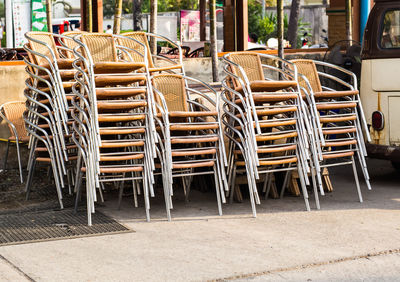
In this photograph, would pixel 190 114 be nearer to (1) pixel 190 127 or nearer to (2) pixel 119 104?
(1) pixel 190 127

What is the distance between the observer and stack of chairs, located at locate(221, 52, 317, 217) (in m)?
6.59

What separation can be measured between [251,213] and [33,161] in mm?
2235

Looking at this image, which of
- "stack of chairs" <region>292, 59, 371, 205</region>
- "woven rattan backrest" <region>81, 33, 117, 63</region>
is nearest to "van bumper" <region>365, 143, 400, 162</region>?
"stack of chairs" <region>292, 59, 371, 205</region>

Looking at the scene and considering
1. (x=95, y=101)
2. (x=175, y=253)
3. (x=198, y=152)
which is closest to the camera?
(x=175, y=253)

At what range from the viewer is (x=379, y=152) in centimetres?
783

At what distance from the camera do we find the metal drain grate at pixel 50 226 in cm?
577

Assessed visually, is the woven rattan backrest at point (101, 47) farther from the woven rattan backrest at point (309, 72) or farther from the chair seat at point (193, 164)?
the woven rattan backrest at point (309, 72)

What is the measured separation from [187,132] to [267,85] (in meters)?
0.90

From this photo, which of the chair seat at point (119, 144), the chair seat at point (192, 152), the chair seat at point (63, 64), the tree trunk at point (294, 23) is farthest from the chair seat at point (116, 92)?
the tree trunk at point (294, 23)

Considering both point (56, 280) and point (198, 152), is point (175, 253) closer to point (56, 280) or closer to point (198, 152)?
point (56, 280)

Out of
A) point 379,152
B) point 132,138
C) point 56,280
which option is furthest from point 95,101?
point 379,152

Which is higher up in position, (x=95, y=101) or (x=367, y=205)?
(x=95, y=101)

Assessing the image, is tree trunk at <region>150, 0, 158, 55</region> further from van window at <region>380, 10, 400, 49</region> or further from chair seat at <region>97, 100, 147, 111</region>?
chair seat at <region>97, 100, 147, 111</region>

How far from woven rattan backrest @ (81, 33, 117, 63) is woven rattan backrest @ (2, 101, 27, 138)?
1584 mm
